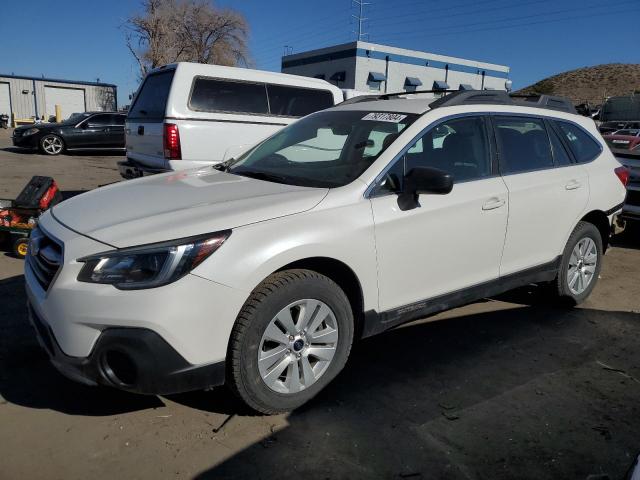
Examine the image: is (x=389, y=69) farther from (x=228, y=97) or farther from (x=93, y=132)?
(x=228, y=97)

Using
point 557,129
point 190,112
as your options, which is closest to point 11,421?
point 557,129

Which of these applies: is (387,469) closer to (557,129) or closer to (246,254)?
(246,254)

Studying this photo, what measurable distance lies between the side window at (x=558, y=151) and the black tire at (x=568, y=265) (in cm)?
57

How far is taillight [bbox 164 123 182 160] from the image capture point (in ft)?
22.4

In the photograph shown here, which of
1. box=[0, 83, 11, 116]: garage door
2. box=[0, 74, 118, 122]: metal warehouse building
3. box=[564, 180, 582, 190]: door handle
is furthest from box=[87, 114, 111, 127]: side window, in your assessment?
box=[0, 83, 11, 116]: garage door

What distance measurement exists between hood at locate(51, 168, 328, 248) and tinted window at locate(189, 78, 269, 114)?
425 cm

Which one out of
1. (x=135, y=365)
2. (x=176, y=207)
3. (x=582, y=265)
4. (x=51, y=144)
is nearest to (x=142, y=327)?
(x=135, y=365)

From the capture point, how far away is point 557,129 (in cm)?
432

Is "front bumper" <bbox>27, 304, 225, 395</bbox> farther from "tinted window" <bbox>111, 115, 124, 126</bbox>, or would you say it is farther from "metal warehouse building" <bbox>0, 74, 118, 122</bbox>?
"metal warehouse building" <bbox>0, 74, 118, 122</bbox>

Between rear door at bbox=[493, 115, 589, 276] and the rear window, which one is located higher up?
the rear window

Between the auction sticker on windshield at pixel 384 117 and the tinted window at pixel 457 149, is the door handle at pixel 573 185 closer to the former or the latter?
the tinted window at pixel 457 149

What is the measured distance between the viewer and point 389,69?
43.6 metres

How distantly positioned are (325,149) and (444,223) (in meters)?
0.99

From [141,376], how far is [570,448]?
214 centimetres
